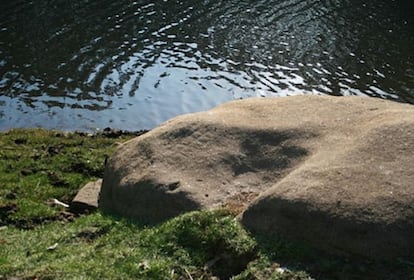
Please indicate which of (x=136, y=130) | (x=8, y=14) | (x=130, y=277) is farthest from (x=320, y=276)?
(x=8, y=14)

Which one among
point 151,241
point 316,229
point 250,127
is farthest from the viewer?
point 250,127

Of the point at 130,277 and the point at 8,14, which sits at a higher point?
the point at 130,277

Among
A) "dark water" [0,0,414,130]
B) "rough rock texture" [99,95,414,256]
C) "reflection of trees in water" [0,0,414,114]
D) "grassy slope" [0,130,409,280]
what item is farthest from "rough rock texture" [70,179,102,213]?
"reflection of trees in water" [0,0,414,114]

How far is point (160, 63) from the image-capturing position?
25828 millimetres

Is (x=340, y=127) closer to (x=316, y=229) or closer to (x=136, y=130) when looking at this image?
(x=316, y=229)

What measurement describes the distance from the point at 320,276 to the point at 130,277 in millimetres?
2304

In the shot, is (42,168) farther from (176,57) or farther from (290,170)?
(176,57)

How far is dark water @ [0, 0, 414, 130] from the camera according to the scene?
22.0m

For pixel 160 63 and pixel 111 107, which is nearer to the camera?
pixel 111 107

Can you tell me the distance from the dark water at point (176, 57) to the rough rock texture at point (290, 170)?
9289mm

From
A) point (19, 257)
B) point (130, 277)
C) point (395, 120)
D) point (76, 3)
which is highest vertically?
point (395, 120)

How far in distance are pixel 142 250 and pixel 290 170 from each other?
2.49 meters

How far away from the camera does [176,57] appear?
26.5m

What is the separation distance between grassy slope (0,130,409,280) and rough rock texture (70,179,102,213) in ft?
1.02
